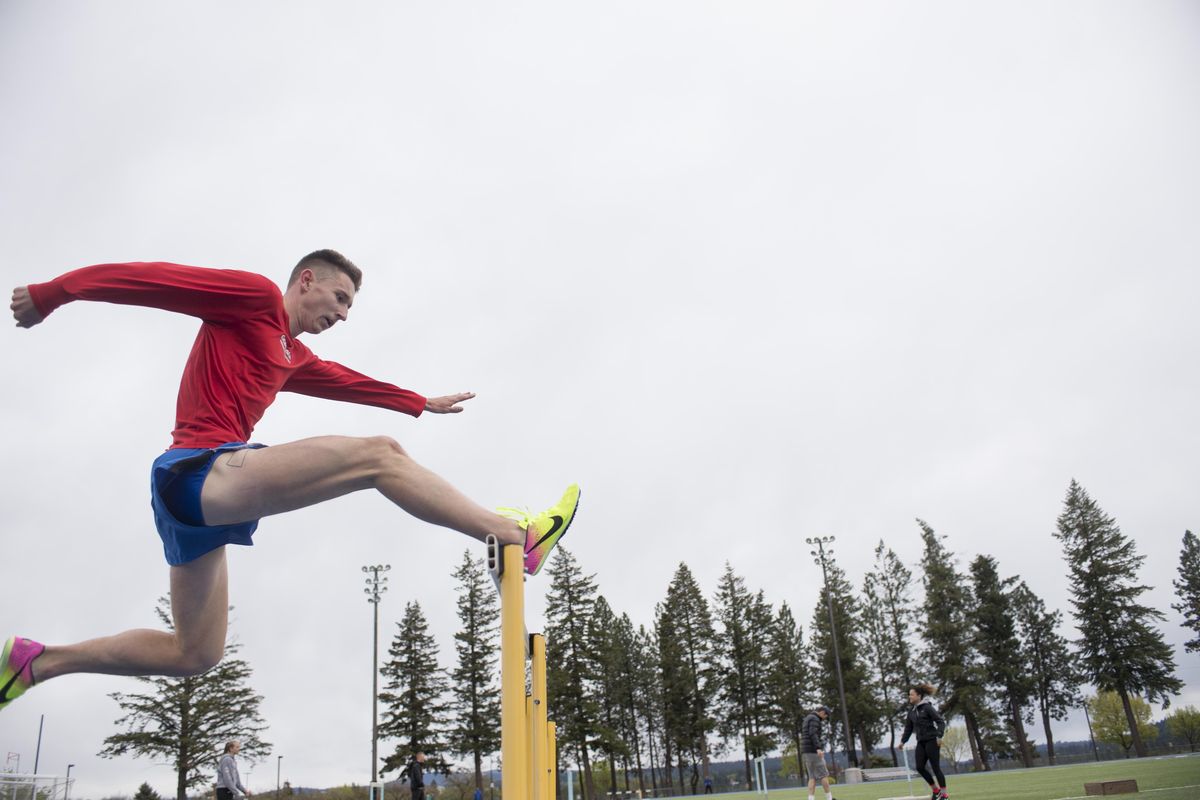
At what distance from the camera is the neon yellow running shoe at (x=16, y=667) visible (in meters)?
3.59

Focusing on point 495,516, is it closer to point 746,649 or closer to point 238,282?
point 238,282

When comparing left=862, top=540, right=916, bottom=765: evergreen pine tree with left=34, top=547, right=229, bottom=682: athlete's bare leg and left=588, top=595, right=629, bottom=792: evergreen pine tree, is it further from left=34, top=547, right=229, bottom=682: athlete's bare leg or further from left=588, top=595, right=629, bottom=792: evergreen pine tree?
left=34, top=547, right=229, bottom=682: athlete's bare leg

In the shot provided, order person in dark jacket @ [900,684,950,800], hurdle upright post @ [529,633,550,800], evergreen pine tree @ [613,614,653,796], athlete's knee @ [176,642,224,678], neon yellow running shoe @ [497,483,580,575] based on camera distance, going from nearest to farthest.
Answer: hurdle upright post @ [529,633,550,800]
neon yellow running shoe @ [497,483,580,575]
athlete's knee @ [176,642,224,678]
person in dark jacket @ [900,684,950,800]
evergreen pine tree @ [613,614,653,796]

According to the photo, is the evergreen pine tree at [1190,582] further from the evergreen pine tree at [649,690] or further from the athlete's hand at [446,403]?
the athlete's hand at [446,403]

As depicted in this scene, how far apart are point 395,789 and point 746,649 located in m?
27.3

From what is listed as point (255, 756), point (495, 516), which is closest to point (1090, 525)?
point (255, 756)

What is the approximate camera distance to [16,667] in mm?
3604

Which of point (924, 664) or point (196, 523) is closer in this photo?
point (196, 523)

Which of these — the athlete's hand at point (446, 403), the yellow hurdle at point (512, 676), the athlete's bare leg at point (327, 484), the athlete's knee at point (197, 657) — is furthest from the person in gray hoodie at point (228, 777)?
the yellow hurdle at point (512, 676)

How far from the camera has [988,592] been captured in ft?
193

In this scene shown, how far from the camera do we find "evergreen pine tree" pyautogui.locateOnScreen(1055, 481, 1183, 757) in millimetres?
52406

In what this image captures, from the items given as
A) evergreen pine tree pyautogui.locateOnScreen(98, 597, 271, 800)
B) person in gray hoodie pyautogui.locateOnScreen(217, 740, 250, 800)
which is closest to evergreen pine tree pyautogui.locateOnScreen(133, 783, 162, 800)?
evergreen pine tree pyautogui.locateOnScreen(98, 597, 271, 800)

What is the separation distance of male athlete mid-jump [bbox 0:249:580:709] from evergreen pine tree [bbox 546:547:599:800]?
160ft

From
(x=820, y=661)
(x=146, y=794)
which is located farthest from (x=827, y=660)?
(x=146, y=794)
